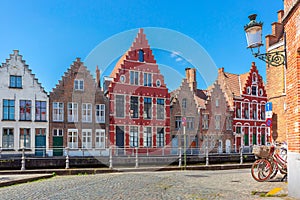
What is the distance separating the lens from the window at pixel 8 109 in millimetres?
29641

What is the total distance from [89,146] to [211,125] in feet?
48.9

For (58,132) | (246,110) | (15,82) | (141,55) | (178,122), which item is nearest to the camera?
(15,82)

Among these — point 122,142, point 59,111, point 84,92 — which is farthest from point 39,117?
point 122,142

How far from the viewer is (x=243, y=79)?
4356 centimetres

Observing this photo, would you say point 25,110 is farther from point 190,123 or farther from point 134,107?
point 190,123

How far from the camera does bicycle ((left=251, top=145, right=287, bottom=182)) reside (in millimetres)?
11023

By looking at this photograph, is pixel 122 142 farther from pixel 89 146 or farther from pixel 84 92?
pixel 84 92

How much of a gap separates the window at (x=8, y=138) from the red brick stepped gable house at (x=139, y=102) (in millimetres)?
8999

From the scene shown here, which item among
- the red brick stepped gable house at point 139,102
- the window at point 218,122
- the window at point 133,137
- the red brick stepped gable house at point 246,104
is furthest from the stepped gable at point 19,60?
the red brick stepped gable house at point 246,104

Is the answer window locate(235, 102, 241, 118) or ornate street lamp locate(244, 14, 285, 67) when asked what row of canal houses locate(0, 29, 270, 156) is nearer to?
window locate(235, 102, 241, 118)

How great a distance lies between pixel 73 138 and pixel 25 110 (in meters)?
5.06

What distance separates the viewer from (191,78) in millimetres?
41406

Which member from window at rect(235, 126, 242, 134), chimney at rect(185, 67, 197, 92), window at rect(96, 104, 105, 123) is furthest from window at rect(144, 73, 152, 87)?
window at rect(235, 126, 242, 134)

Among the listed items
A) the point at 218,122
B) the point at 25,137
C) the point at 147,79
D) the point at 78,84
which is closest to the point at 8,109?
the point at 25,137
